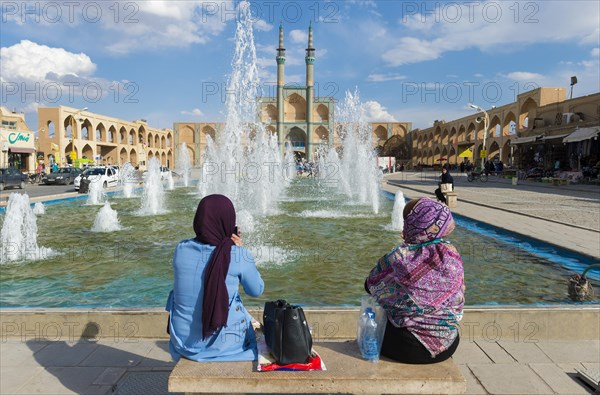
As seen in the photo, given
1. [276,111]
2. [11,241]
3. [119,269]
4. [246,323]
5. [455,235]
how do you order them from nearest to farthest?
[246,323], [119,269], [11,241], [455,235], [276,111]

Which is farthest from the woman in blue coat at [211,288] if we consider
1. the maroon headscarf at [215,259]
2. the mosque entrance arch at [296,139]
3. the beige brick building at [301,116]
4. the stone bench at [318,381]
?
the mosque entrance arch at [296,139]

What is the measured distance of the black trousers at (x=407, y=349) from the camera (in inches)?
Result: 83.6

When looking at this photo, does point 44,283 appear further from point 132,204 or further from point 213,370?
point 132,204

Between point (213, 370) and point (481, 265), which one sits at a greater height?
point (213, 370)

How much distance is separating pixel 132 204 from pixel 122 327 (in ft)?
39.1

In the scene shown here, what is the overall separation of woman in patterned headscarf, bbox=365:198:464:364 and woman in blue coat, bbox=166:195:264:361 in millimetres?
696

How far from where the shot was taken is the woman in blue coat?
209cm

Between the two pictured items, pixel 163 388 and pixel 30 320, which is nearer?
pixel 163 388

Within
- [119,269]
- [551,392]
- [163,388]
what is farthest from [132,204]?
[551,392]

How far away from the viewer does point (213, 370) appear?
6.75ft

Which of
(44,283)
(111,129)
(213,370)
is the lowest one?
(44,283)

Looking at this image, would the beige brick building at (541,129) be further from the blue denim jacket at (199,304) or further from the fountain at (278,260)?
the blue denim jacket at (199,304)

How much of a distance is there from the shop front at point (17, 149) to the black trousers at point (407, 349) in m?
31.9

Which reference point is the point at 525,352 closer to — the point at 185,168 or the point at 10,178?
the point at 10,178
